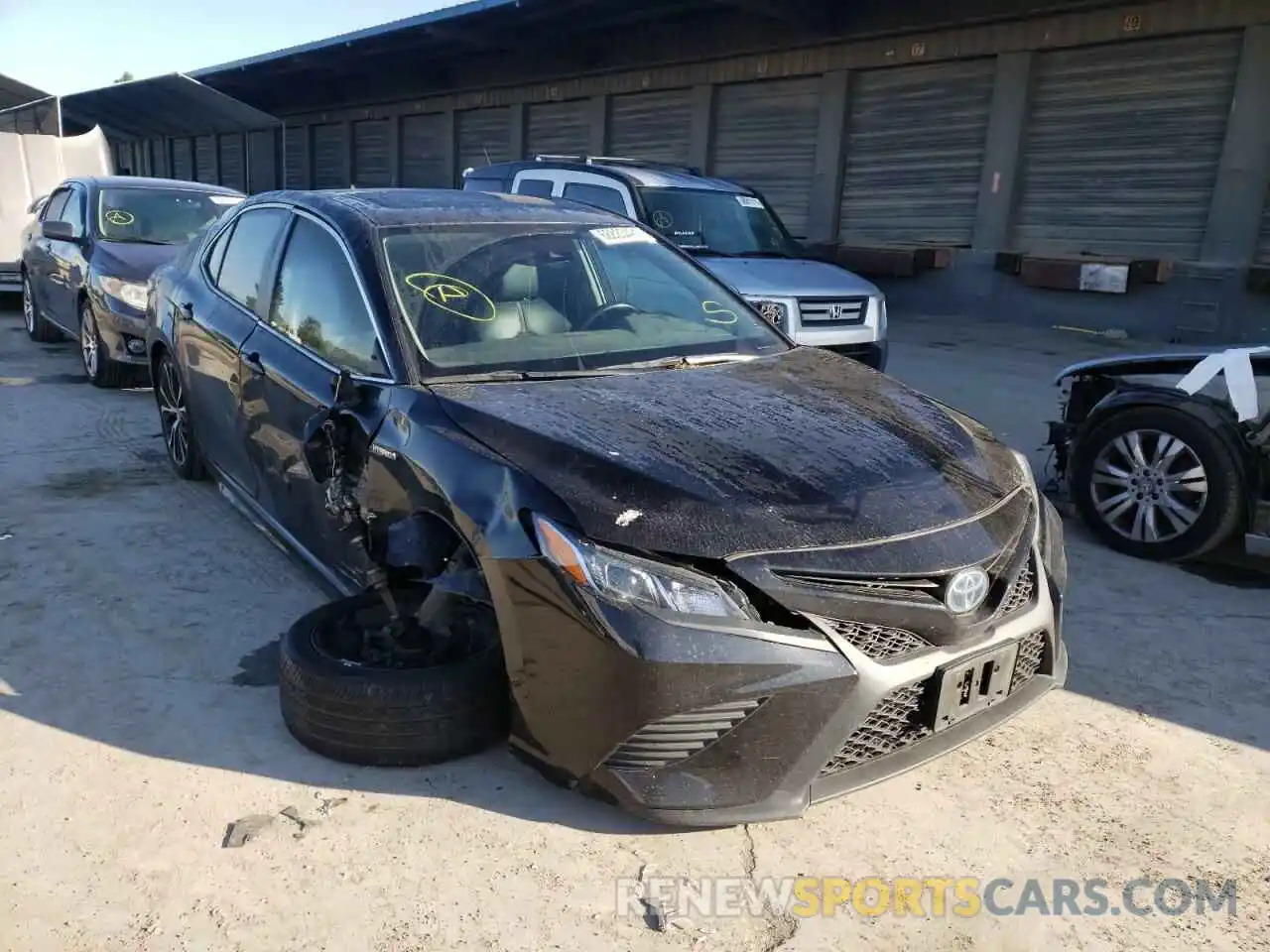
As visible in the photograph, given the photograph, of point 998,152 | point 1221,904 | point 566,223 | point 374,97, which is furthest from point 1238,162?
point 374,97

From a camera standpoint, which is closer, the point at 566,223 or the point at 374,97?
the point at 566,223

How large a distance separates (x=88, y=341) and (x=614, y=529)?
725cm

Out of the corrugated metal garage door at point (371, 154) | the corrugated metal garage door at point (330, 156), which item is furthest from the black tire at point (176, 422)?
the corrugated metal garage door at point (330, 156)

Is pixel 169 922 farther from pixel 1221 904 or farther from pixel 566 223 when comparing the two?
pixel 566 223

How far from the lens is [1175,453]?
4695 mm

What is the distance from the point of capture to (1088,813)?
2.92 metres

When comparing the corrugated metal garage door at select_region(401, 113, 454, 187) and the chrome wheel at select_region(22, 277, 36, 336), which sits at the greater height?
the corrugated metal garage door at select_region(401, 113, 454, 187)

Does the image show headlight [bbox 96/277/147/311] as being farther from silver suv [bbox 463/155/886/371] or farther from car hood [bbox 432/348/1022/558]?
car hood [bbox 432/348/1022/558]

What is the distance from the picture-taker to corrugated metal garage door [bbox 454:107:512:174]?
22.6 m

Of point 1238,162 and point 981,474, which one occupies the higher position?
point 1238,162

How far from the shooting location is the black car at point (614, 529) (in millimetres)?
2479

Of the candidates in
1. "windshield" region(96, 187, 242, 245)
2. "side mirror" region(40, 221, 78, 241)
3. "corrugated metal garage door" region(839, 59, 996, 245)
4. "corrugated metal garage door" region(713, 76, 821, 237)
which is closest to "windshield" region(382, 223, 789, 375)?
"windshield" region(96, 187, 242, 245)

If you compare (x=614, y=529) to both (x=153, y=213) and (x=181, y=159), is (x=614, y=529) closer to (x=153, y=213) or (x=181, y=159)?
(x=153, y=213)

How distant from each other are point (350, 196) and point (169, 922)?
9.14 feet
